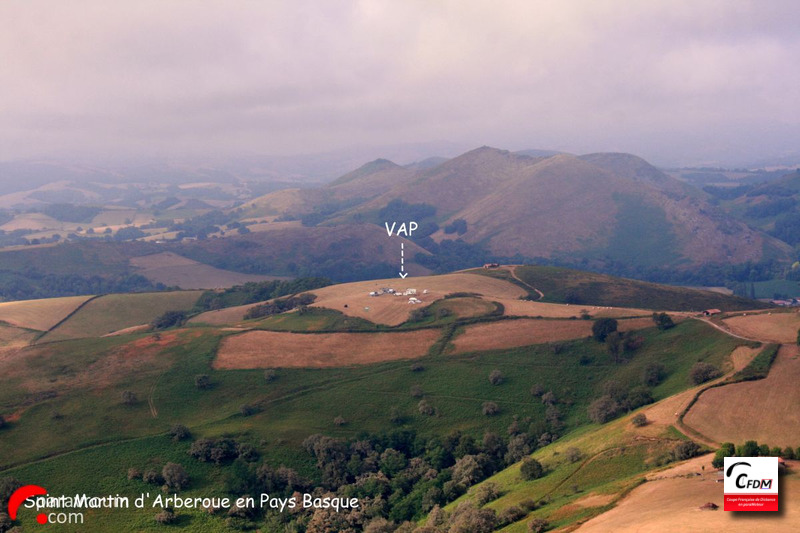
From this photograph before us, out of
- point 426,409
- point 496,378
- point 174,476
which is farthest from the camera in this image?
point 496,378

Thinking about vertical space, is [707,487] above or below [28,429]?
above

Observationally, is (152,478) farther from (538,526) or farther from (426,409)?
(538,526)

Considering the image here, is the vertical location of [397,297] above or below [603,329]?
above

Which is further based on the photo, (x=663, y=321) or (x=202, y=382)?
(x=663, y=321)

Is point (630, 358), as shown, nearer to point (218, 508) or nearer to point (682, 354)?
point (682, 354)

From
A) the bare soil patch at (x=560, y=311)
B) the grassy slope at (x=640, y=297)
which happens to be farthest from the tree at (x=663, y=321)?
the grassy slope at (x=640, y=297)

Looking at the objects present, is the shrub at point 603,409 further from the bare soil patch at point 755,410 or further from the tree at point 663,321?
the tree at point 663,321

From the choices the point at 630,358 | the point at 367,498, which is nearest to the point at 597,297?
the point at 630,358

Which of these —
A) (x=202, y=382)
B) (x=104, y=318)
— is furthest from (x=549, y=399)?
(x=104, y=318)
